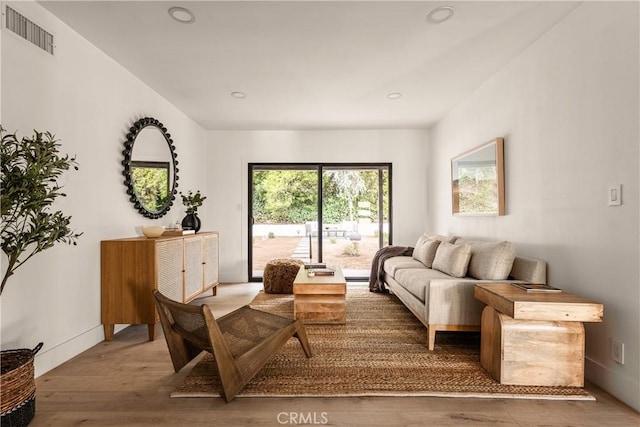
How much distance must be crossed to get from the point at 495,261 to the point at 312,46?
2.32 meters

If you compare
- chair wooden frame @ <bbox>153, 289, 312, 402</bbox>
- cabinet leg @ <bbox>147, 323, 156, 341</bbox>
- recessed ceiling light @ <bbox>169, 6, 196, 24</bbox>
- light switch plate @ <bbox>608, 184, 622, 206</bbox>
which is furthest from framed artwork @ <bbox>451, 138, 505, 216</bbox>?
cabinet leg @ <bbox>147, 323, 156, 341</bbox>

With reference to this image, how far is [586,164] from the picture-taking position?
2.10 metres

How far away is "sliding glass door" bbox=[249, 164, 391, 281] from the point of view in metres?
5.31

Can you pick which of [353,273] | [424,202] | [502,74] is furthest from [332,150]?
[502,74]

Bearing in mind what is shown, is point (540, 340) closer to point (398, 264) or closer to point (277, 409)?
point (277, 409)

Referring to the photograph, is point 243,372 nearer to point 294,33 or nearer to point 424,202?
point 294,33

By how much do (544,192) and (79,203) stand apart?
143 inches

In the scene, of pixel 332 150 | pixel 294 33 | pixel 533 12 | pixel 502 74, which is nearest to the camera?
pixel 533 12

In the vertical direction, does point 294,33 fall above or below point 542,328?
above

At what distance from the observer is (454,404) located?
185cm

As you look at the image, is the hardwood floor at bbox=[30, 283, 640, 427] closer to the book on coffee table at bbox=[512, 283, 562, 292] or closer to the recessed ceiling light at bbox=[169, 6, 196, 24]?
the book on coffee table at bbox=[512, 283, 562, 292]

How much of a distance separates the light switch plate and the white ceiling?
4.19ft

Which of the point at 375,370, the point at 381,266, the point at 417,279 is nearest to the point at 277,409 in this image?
the point at 375,370

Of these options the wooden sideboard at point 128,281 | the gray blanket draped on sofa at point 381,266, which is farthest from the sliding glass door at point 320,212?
the wooden sideboard at point 128,281
